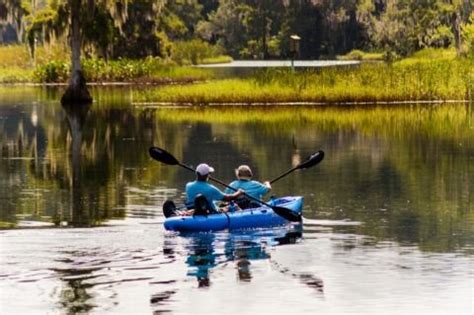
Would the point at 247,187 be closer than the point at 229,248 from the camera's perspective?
No

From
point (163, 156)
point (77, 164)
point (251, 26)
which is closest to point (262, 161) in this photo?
point (77, 164)

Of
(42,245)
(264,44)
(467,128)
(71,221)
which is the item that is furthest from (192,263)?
(264,44)

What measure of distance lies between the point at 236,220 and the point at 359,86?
35806mm

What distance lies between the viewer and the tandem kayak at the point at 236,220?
2284 centimetres

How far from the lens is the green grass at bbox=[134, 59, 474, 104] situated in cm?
5812

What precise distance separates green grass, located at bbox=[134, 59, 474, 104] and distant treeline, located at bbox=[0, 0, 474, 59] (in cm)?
876

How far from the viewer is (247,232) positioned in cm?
2352

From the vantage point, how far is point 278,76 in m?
59.6

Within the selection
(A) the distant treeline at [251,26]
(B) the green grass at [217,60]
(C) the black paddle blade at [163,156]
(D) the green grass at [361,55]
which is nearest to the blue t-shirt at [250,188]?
(C) the black paddle blade at [163,156]

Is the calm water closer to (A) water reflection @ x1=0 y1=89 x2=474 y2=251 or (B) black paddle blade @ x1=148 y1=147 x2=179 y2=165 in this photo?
(A) water reflection @ x1=0 y1=89 x2=474 y2=251

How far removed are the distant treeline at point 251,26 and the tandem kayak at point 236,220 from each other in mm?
40400

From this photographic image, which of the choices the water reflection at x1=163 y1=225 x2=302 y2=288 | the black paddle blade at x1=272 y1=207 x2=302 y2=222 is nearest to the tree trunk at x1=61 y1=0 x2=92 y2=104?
the black paddle blade at x1=272 y1=207 x2=302 y2=222

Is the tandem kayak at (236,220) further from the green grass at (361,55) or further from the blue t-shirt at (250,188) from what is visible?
the green grass at (361,55)

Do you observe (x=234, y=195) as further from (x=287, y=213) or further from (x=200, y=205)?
(x=200, y=205)
